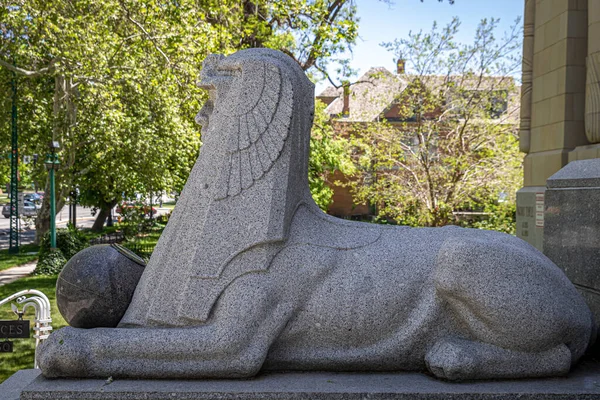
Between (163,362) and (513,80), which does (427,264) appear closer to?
(163,362)

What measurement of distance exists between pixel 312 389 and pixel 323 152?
49.2ft

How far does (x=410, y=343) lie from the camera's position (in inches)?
115

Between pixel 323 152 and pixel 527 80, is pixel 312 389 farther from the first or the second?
pixel 323 152

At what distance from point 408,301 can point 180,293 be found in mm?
1269

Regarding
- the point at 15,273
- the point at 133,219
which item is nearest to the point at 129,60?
the point at 15,273

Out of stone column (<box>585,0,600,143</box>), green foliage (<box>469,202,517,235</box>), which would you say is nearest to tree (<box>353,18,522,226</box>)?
green foliage (<box>469,202,517,235</box>)

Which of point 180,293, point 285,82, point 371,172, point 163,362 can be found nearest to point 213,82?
point 285,82

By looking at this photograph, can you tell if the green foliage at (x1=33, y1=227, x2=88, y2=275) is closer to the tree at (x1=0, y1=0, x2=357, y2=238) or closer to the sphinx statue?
the tree at (x1=0, y1=0, x2=357, y2=238)

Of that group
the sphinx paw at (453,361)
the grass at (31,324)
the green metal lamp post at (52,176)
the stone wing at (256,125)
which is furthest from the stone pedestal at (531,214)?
the green metal lamp post at (52,176)

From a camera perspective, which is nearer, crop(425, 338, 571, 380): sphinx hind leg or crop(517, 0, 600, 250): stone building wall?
crop(425, 338, 571, 380): sphinx hind leg

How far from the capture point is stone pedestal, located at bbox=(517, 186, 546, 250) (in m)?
8.17

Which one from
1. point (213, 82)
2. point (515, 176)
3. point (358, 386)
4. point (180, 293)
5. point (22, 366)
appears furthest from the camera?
point (515, 176)

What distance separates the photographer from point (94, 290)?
303 centimetres

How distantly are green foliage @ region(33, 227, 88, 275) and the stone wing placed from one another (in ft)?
37.5
